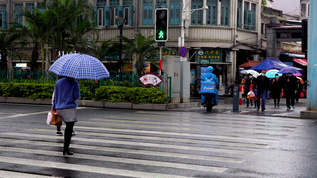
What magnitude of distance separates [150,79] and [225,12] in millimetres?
20005

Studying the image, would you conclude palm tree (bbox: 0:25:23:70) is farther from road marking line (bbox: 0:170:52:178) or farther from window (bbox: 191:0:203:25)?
road marking line (bbox: 0:170:52:178)

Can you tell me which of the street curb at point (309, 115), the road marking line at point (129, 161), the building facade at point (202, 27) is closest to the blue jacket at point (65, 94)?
the road marking line at point (129, 161)

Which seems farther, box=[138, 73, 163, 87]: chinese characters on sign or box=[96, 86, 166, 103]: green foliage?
box=[138, 73, 163, 87]: chinese characters on sign

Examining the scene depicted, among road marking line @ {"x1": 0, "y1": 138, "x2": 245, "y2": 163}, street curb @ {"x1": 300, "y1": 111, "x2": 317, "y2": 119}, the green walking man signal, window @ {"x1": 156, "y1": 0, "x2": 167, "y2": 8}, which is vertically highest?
window @ {"x1": 156, "y1": 0, "x2": 167, "y2": 8}

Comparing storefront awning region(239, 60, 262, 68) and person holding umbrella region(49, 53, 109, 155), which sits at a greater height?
storefront awning region(239, 60, 262, 68)

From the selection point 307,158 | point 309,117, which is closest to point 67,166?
point 307,158

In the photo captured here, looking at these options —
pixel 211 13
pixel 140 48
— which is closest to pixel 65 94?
pixel 140 48

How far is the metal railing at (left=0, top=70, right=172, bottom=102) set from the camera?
19828mm

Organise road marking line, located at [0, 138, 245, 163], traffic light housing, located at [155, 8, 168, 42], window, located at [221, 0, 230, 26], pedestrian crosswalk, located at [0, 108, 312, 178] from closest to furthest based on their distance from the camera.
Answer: pedestrian crosswalk, located at [0, 108, 312, 178] < road marking line, located at [0, 138, 245, 163] < traffic light housing, located at [155, 8, 168, 42] < window, located at [221, 0, 230, 26]

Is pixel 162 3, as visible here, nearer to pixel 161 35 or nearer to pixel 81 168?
pixel 161 35

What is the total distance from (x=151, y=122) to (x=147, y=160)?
6078mm

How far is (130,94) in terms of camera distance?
1948 centimetres

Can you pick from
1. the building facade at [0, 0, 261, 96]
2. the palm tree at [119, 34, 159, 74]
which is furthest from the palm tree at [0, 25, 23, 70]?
the building facade at [0, 0, 261, 96]

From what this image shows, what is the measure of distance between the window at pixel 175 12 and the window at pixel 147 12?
1808 millimetres
